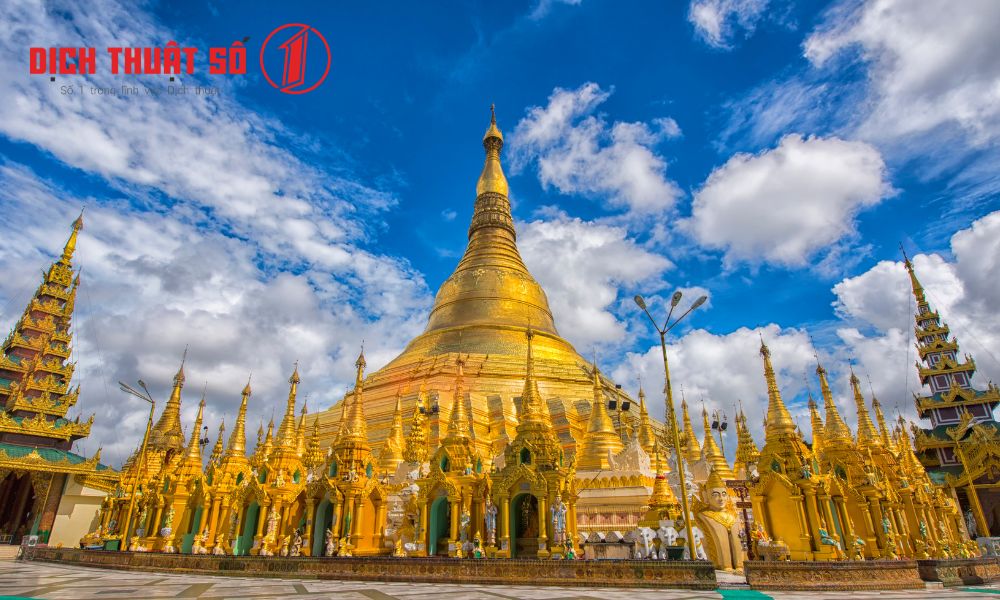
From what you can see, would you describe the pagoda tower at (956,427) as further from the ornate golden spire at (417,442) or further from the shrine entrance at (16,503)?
the shrine entrance at (16,503)

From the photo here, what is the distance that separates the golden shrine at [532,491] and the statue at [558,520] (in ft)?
0.11

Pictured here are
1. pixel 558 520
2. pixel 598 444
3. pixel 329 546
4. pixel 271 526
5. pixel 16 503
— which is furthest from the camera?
pixel 16 503

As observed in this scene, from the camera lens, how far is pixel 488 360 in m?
41.3

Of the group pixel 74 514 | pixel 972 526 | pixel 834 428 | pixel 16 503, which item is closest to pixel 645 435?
pixel 834 428

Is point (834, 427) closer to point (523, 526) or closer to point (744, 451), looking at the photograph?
point (744, 451)

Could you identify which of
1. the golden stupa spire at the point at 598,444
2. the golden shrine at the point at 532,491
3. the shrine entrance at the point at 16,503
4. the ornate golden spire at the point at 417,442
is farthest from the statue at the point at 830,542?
the shrine entrance at the point at 16,503

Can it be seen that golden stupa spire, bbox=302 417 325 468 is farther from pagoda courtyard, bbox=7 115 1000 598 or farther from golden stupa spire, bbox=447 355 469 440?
golden stupa spire, bbox=447 355 469 440

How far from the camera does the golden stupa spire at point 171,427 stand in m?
44.4

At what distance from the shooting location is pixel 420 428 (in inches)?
1163

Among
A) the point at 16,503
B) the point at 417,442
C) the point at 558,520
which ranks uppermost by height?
the point at 417,442

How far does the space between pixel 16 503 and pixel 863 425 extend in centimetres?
5313

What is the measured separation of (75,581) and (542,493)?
13365 millimetres

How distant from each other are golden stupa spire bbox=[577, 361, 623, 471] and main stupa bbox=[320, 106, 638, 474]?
0.37 feet

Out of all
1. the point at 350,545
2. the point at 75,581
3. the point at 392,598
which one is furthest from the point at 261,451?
the point at 392,598
